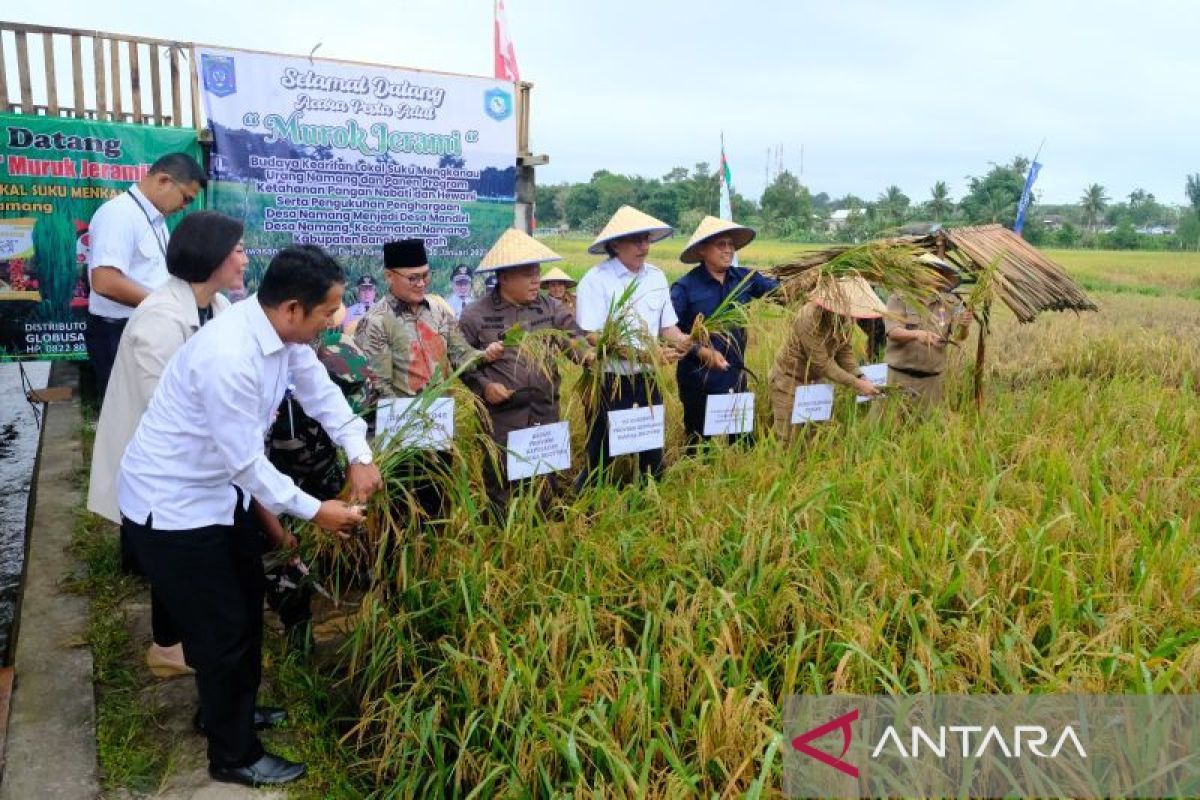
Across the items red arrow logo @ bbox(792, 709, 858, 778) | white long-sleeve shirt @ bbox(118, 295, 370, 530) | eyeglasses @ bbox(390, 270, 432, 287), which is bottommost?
red arrow logo @ bbox(792, 709, 858, 778)

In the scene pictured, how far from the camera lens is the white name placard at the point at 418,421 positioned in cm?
296

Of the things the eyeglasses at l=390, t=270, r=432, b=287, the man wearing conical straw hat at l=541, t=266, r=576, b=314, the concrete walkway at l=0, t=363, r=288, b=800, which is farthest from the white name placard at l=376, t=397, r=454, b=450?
the man wearing conical straw hat at l=541, t=266, r=576, b=314

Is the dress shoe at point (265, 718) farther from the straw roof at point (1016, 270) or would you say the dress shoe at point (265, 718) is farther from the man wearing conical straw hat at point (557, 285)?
the straw roof at point (1016, 270)

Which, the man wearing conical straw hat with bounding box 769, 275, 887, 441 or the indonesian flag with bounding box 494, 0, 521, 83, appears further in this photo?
the indonesian flag with bounding box 494, 0, 521, 83

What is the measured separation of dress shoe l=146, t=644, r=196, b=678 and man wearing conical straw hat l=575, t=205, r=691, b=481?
1.72 m

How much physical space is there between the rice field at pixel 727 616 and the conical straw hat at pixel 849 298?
0.69 meters

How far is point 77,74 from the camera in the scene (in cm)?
522

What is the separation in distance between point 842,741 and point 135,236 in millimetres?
3265

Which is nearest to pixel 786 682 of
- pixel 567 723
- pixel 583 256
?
pixel 567 723

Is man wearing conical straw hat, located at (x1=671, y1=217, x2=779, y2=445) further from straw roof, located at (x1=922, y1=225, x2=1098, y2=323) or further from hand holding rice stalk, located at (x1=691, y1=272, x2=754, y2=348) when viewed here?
straw roof, located at (x1=922, y1=225, x2=1098, y2=323)

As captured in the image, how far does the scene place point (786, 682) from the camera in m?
2.16

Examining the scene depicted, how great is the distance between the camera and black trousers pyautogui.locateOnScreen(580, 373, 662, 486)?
381 cm

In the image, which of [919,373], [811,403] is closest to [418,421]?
[811,403]

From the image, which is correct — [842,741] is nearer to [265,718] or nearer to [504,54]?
[265,718]
